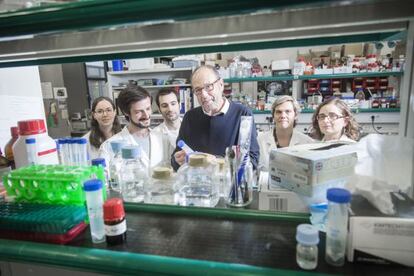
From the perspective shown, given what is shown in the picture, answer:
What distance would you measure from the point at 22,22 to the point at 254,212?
0.66 meters

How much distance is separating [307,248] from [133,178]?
57 centimetres

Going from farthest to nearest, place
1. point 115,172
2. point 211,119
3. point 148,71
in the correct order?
point 148,71, point 211,119, point 115,172

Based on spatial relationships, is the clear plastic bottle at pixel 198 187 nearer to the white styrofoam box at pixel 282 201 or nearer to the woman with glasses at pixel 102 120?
the white styrofoam box at pixel 282 201

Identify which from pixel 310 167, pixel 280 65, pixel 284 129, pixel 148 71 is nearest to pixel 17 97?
pixel 310 167

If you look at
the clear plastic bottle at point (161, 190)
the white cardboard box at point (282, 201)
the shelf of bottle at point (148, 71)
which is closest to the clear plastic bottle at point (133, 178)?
the clear plastic bottle at point (161, 190)

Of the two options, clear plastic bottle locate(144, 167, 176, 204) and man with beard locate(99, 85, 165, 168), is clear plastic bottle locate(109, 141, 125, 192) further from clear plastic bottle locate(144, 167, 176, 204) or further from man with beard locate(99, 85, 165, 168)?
man with beard locate(99, 85, 165, 168)

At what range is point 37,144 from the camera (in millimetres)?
793

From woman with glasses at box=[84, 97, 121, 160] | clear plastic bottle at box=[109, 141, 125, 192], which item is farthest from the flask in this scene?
woman with glasses at box=[84, 97, 121, 160]

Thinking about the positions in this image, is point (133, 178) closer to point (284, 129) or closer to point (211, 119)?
point (211, 119)

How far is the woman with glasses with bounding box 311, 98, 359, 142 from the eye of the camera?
69.5 inches

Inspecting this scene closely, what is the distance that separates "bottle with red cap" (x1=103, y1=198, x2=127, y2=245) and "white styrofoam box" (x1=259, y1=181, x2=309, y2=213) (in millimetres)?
352

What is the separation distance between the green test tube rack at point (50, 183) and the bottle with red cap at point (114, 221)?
13 cm

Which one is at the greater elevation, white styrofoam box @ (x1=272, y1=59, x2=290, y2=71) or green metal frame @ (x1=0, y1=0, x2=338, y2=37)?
white styrofoam box @ (x1=272, y1=59, x2=290, y2=71)

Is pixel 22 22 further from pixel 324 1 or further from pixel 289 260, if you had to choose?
pixel 289 260
